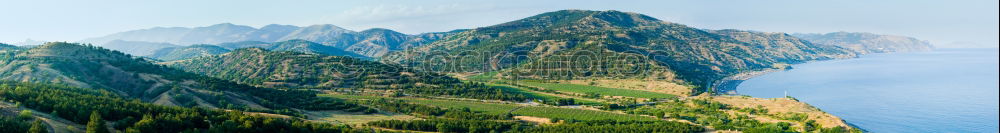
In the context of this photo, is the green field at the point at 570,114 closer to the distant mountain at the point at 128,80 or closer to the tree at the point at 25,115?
the distant mountain at the point at 128,80

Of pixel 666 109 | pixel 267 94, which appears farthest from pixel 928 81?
pixel 267 94

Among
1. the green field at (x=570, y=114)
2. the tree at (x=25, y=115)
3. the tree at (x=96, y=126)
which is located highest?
the tree at (x=25, y=115)

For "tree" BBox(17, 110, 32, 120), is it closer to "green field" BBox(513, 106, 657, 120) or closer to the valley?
the valley

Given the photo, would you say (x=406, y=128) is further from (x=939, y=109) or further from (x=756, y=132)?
(x=939, y=109)

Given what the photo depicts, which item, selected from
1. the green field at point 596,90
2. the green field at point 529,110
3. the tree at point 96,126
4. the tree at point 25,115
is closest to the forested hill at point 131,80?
the green field at point 529,110

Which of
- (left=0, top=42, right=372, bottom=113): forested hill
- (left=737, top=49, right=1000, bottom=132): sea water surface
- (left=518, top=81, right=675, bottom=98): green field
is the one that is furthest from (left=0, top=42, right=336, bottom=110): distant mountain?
(left=737, top=49, right=1000, bottom=132): sea water surface

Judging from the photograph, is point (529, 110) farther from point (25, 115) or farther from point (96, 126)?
point (25, 115)
